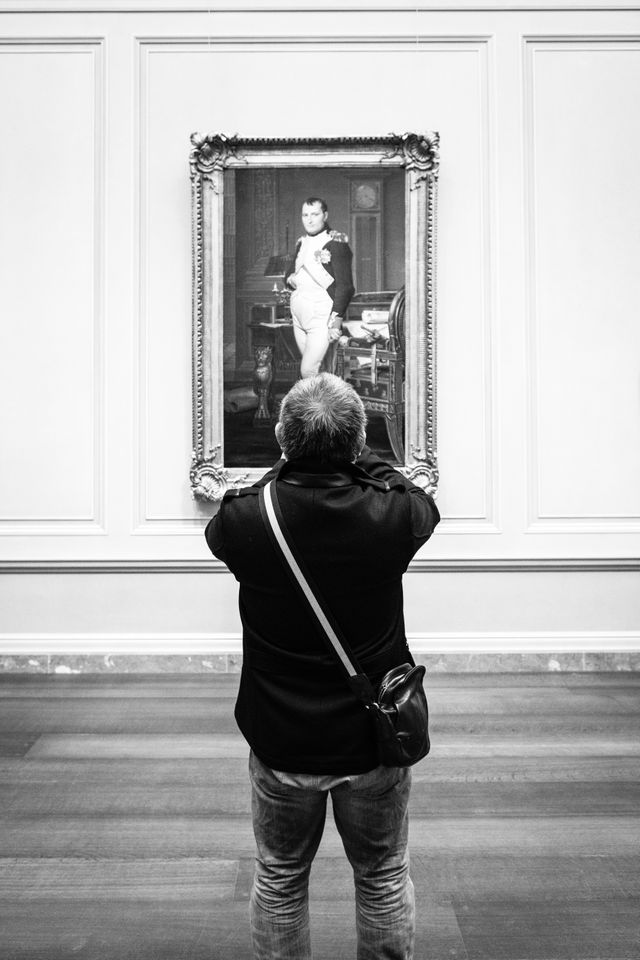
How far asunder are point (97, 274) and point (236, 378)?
4.50 ft

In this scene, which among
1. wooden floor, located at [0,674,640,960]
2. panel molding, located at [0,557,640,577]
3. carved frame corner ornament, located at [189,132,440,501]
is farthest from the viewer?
panel molding, located at [0,557,640,577]

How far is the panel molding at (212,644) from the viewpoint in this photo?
5992mm

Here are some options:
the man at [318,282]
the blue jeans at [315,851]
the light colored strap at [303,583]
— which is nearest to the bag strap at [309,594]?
the light colored strap at [303,583]

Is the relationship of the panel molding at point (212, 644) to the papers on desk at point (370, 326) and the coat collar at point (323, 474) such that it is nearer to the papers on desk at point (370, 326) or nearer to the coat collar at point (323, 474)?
the papers on desk at point (370, 326)

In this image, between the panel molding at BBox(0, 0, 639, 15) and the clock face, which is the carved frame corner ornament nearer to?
the clock face

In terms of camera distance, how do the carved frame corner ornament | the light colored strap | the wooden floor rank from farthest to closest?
the carved frame corner ornament → the wooden floor → the light colored strap

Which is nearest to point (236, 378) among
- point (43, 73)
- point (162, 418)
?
point (162, 418)

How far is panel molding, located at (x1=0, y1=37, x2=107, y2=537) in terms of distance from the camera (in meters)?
5.96

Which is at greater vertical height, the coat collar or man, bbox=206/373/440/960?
the coat collar

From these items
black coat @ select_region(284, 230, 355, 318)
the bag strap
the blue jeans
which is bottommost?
the blue jeans

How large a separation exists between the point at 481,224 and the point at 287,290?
63.8 inches

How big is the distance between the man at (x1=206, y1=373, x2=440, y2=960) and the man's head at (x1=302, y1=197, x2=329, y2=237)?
4.25 m

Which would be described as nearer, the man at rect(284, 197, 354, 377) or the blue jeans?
the blue jeans

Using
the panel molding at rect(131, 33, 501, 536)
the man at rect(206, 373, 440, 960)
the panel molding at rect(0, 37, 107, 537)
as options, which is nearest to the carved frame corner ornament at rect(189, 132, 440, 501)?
the panel molding at rect(131, 33, 501, 536)
